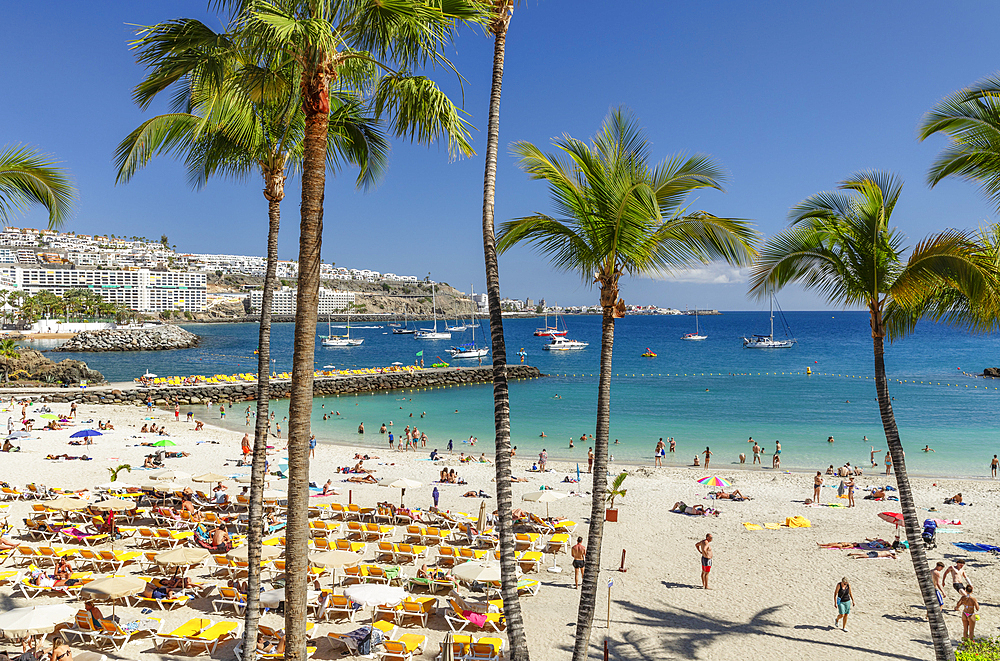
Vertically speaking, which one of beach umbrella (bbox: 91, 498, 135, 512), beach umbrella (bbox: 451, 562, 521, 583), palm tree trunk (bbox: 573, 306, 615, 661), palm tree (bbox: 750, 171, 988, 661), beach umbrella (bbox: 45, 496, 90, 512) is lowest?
beach umbrella (bbox: 91, 498, 135, 512)

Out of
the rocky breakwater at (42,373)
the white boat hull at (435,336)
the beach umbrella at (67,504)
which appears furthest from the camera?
the white boat hull at (435,336)

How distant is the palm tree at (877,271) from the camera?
780cm

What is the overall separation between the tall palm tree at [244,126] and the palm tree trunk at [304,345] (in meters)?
0.40

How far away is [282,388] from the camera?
52.3 m

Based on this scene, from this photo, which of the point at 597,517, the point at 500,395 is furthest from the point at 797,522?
the point at 500,395

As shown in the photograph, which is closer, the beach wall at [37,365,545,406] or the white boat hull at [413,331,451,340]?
the beach wall at [37,365,545,406]

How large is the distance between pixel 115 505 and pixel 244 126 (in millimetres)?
11796

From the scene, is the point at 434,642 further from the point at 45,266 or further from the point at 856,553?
the point at 45,266

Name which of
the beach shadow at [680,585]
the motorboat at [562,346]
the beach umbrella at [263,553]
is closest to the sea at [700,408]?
A: the beach shadow at [680,585]

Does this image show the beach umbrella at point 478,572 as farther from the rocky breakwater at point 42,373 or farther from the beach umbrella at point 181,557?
the rocky breakwater at point 42,373

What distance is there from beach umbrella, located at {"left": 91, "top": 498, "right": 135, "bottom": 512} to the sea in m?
16.7

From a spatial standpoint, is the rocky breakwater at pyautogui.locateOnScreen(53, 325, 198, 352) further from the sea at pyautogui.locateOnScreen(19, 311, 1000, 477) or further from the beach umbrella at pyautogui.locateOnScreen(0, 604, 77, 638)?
the beach umbrella at pyautogui.locateOnScreen(0, 604, 77, 638)

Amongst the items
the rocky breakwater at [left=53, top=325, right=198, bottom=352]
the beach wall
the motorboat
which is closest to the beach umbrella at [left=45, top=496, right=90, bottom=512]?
the beach wall

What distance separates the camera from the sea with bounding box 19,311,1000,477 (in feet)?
108
